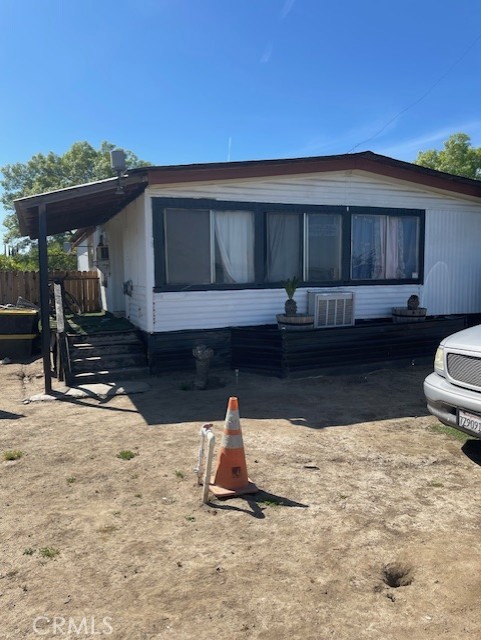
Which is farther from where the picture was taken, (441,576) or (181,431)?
(181,431)

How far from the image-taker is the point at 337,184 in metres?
9.11

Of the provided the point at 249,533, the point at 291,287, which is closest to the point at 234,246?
the point at 291,287

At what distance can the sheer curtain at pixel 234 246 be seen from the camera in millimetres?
8469

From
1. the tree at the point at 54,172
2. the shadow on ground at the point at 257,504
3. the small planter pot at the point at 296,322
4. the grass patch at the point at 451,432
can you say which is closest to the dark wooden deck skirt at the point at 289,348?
the small planter pot at the point at 296,322

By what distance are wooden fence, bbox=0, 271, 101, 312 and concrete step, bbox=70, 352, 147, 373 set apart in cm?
761

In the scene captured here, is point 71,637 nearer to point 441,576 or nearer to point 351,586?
point 351,586

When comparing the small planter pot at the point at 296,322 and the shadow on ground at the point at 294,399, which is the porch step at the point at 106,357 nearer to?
the shadow on ground at the point at 294,399

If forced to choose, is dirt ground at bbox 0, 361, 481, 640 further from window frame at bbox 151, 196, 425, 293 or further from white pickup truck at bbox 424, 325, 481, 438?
window frame at bbox 151, 196, 425, 293

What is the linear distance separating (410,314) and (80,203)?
21.1ft

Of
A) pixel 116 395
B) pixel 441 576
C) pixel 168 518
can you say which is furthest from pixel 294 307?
pixel 441 576

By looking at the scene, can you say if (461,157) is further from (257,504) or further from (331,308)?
(257,504)

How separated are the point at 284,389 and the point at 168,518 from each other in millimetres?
4047

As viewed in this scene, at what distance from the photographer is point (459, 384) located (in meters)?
4.39

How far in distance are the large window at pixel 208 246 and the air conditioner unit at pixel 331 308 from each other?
121 centimetres
